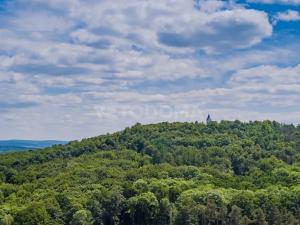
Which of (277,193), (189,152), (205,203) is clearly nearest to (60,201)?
(205,203)

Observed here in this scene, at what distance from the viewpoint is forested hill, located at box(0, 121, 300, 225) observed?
9881cm

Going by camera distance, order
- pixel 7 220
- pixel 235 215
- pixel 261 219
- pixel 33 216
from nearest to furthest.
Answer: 1. pixel 261 219
2. pixel 235 215
3. pixel 33 216
4. pixel 7 220

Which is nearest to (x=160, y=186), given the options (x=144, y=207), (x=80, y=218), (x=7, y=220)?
(x=144, y=207)

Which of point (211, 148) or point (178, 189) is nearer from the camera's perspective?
point (178, 189)

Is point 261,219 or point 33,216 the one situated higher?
point 261,219

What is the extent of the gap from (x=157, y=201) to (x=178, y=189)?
22.3 feet

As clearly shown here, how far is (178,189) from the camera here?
376 ft

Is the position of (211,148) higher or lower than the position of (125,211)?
higher

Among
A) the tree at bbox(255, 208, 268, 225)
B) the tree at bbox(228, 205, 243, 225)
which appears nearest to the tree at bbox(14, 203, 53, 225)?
the tree at bbox(228, 205, 243, 225)

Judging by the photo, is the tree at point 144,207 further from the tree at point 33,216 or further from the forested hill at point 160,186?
the tree at point 33,216

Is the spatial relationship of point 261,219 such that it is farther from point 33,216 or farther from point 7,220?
point 7,220

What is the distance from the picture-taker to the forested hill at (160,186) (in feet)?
324

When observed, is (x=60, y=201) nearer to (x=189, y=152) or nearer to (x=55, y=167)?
(x=55, y=167)

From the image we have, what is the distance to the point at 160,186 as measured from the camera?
11750cm
